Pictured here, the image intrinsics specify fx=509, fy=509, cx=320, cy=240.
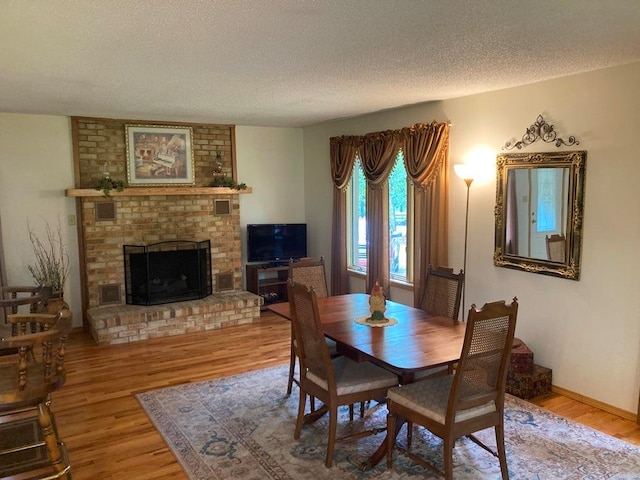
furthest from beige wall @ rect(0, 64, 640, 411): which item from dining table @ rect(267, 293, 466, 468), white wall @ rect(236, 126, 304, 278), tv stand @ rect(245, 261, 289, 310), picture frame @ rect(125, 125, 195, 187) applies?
tv stand @ rect(245, 261, 289, 310)

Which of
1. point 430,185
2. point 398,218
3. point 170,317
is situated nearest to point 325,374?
point 430,185

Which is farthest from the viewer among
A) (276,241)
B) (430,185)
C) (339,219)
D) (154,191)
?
(276,241)

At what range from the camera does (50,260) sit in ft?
18.3

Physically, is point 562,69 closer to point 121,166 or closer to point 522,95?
point 522,95

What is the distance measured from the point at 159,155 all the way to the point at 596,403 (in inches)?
201

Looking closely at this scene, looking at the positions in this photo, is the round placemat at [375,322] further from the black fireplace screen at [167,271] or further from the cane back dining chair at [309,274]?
the black fireplace screen at [167,271]

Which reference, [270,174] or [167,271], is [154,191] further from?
[270,174]

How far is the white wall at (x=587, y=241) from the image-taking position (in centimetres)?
344

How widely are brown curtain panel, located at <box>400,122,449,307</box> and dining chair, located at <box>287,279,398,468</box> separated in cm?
189

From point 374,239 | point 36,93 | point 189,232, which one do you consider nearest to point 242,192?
point 189,232

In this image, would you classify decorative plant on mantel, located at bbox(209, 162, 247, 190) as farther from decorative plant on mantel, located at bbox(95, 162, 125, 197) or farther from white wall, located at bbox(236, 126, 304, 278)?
decorative plant on mantel, located at bbox(95, 162, 125, 197)

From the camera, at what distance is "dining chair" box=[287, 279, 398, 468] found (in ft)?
9.55

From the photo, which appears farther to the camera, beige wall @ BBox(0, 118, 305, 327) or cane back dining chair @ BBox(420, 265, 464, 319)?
beige wall @ BBox(0, 118, 305, 327)

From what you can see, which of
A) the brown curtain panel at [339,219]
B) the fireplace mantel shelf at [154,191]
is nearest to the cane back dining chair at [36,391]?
the fireplace mantel shelf at [154,191]
